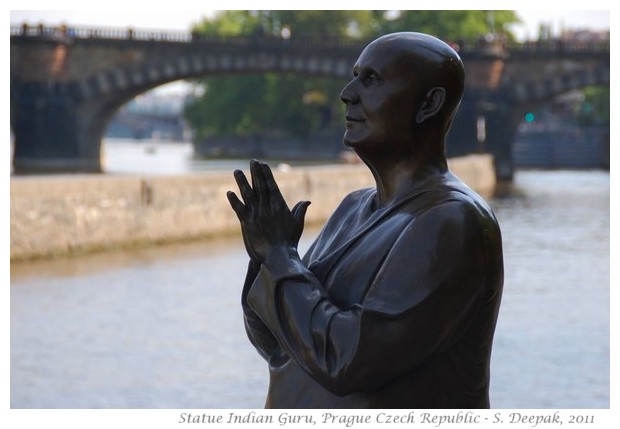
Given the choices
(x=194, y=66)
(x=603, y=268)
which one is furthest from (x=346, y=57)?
(x=603, y=268)

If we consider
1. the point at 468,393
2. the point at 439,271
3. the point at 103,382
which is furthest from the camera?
the point at 103,382

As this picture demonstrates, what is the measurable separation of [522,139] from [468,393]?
64.8 m

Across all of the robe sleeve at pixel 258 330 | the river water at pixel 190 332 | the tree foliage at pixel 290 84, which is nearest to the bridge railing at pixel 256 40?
the tree foliage at pixel 290 84

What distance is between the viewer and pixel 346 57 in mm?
58156

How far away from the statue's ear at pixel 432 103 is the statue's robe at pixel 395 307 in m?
0.12

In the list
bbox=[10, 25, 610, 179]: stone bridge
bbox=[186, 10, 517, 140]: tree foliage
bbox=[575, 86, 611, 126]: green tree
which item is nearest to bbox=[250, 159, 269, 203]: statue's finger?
bbox=[10, 25, 610, 179]: stone bridge

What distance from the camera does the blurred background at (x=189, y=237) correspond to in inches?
436

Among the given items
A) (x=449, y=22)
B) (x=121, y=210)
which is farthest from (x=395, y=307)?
(x=449, y=22)

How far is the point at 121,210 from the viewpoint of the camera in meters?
19.8

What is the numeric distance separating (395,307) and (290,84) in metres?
77.0

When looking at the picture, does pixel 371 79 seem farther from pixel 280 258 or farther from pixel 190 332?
pixel 190 332

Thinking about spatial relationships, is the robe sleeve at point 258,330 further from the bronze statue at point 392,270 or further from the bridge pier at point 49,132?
the bridge pier at point 49,132
